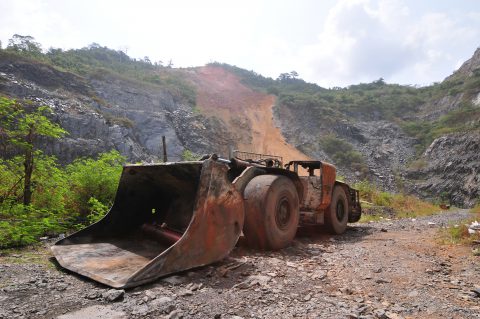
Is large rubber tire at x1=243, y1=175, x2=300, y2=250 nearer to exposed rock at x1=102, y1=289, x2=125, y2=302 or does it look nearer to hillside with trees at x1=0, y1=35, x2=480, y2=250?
exposed rock at x1=102, y1=289, x2=125, y2=302

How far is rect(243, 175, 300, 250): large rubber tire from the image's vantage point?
4.34 meters

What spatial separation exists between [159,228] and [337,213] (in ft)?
13.1

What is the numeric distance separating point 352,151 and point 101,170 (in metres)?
24.1

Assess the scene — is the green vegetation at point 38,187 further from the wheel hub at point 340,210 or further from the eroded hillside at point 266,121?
the eroded hillside at point 266,121

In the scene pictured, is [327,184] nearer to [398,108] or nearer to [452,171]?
[452,171]

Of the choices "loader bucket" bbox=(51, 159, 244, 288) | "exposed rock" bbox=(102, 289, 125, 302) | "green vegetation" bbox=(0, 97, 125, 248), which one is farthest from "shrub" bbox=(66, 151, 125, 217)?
"exposed rock" bbox=(102, 289, 125, 302)

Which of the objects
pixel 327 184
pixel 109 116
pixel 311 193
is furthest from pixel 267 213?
pixel 109 116

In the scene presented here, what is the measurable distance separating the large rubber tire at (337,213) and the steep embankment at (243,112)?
18.8 metres

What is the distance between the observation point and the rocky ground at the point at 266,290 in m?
2.51

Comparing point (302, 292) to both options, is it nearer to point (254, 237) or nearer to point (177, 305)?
point (177, 305)

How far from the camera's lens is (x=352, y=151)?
1084 inches

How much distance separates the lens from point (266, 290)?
3.01 metres

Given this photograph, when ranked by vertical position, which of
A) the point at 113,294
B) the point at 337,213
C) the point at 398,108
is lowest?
the point at 113,294

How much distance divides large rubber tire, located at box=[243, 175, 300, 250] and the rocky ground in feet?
0.74
